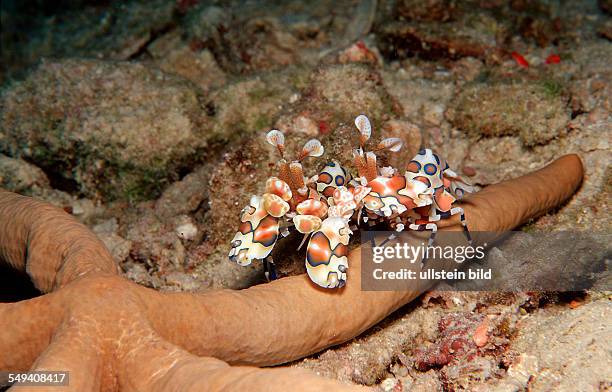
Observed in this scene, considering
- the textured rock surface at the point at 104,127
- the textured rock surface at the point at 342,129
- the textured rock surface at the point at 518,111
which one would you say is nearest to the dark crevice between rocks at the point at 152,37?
the textured rock surface at the point at 342,129

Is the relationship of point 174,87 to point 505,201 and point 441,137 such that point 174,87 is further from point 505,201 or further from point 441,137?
point 505,201

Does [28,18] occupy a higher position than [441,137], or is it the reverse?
[28,18]

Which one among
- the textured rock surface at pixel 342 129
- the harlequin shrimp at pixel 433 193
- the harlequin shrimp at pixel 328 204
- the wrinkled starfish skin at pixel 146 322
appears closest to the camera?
the wrinkled starfish skin at pixel 146 322

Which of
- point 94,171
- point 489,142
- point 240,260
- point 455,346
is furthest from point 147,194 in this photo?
point 489,142

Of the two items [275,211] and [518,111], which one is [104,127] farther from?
[518,111]

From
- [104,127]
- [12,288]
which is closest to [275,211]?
[104,127]

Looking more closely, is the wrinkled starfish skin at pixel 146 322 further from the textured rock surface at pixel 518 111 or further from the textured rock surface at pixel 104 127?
the textured rock surface at pixel 518 111
